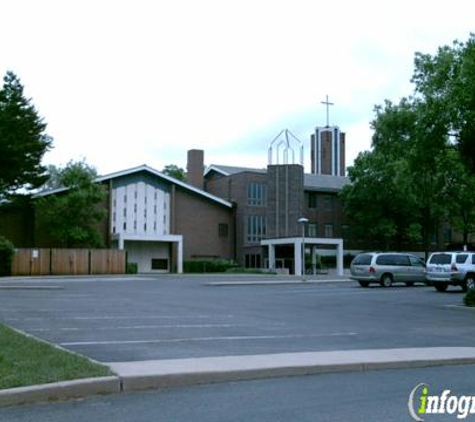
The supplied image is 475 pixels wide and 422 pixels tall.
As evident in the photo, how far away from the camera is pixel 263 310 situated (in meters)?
20.8

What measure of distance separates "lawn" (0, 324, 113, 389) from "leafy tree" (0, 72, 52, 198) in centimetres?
4619

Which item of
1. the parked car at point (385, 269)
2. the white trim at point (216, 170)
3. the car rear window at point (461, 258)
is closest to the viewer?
the car rear window at point (461, 258)

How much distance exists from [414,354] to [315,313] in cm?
856

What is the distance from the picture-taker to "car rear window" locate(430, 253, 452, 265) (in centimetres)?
3117

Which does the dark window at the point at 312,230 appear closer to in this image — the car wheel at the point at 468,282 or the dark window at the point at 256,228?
the dark window at the point at 256,228

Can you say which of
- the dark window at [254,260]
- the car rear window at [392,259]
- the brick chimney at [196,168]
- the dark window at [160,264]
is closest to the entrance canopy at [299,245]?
the dark window at [254,260]

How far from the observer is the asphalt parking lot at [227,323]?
40.9 ft

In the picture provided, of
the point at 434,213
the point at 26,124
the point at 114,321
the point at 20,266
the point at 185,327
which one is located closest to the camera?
the point at 185,327

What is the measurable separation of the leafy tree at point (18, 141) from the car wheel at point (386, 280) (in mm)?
31561

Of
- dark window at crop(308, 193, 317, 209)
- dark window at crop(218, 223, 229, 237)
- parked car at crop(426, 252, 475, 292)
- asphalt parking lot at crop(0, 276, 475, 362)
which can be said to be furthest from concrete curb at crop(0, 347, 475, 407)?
dark window at crop(308, 193, 317, 209)

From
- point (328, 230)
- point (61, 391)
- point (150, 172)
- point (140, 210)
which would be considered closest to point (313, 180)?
point (328, 230)

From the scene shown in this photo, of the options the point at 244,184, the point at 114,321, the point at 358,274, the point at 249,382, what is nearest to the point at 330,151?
the point at 244,184

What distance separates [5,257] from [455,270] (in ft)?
99.8

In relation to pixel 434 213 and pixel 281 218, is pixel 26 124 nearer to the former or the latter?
pixel 281 218
